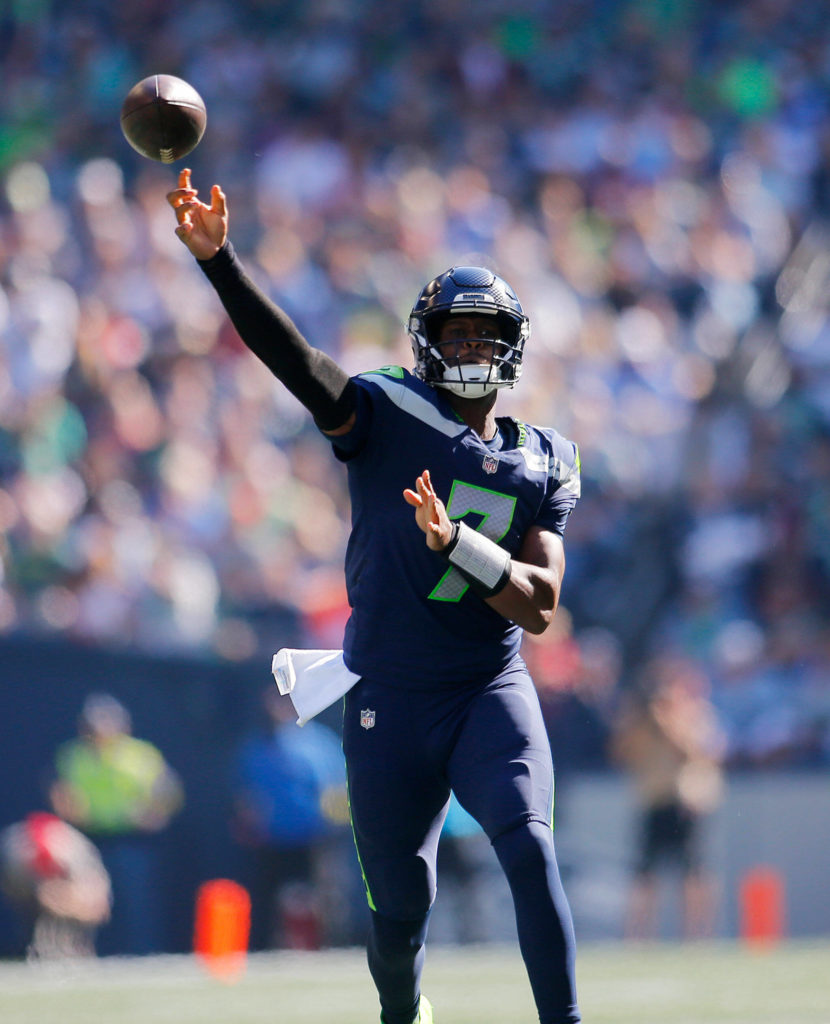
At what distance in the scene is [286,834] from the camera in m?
8.84

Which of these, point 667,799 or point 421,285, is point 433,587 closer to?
point 667,799

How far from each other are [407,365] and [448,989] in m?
4.76

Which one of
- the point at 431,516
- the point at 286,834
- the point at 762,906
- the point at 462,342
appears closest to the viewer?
the point at 431,516

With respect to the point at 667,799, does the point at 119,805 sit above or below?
below

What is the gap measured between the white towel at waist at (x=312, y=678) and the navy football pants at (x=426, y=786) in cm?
5

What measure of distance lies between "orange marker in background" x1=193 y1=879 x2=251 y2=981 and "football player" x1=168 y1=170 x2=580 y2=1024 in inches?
145

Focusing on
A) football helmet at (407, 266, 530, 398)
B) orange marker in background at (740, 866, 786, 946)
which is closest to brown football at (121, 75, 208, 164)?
football helmet at (407, 266, 530, 398)

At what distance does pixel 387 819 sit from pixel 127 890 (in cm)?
475

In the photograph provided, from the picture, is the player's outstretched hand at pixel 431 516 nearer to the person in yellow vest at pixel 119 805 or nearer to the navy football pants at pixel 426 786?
the navy football pants at pixel 426 786

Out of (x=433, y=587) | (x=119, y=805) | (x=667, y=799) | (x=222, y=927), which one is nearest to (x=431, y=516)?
(x=433, y=587)

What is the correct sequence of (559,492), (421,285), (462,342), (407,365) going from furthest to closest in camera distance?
1. (421,285)
2. (407,365)
3. (559,492)
4. (462,342)

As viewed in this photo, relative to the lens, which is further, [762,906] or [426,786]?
[762,906]

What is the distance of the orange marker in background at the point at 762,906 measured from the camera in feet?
30.1

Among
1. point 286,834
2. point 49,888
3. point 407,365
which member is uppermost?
point 407,365
